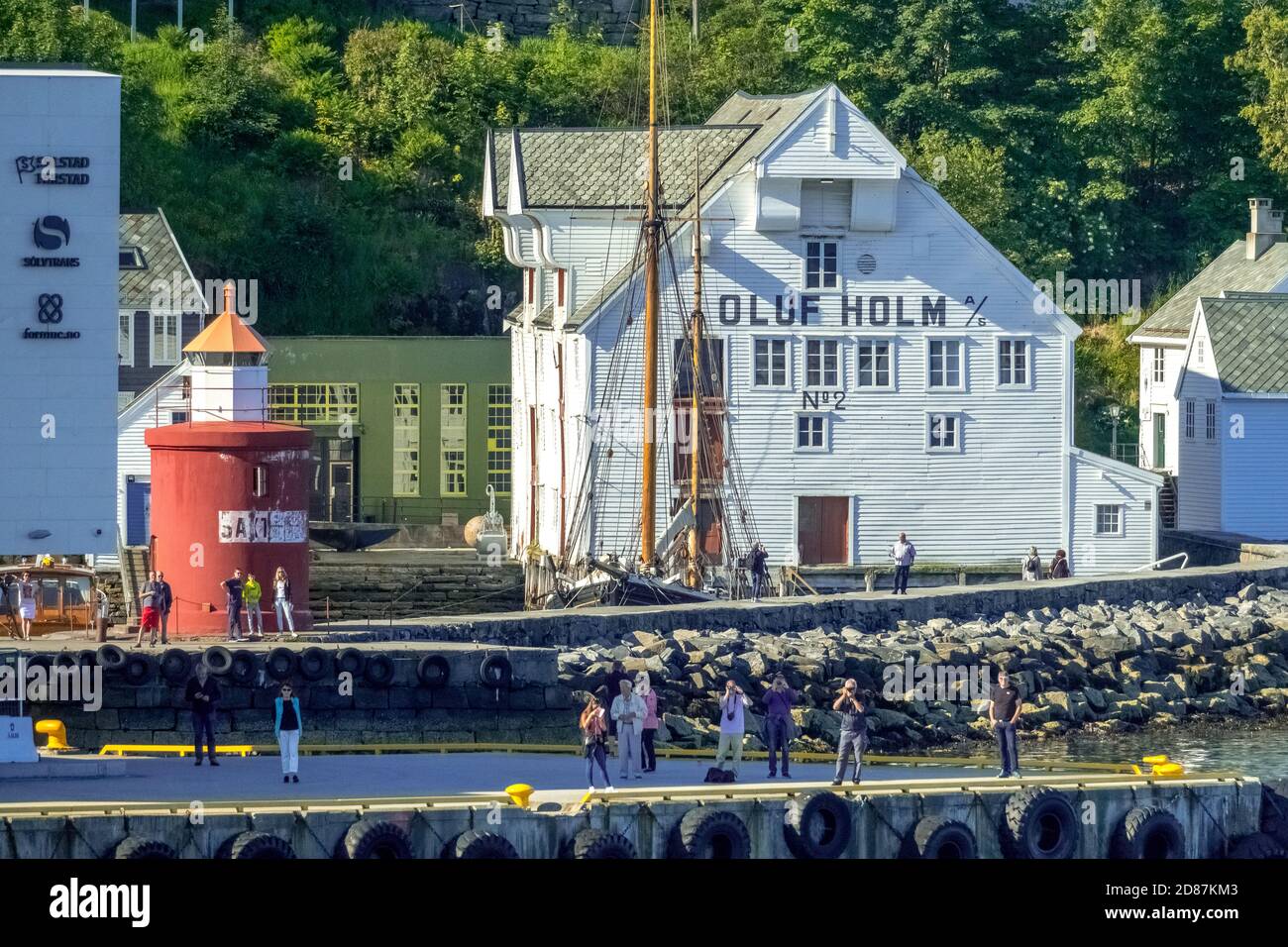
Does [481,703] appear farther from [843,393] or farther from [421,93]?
[421,93]

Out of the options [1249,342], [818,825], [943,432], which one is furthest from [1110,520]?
[818,825]

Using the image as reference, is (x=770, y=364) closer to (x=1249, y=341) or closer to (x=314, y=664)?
(x=1249, y=341)

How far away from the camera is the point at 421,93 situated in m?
76.4

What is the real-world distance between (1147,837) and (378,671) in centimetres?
1183

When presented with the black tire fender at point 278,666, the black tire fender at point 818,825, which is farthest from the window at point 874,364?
the black tire fender at point 818,825

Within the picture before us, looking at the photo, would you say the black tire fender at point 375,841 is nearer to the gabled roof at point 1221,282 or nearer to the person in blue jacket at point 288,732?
the person in blue jacket at point 288,732

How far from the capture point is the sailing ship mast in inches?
2240

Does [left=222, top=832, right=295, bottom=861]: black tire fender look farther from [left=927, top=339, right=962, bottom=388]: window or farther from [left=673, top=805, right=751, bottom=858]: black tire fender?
[left=927, top=339, right=962, bottom=388]: window

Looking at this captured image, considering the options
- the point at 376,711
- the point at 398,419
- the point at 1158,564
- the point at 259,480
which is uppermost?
the point at 398,419

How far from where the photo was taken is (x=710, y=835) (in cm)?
3422

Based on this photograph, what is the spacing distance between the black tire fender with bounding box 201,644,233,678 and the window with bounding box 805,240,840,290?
66.8 feet

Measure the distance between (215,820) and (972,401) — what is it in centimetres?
3047
